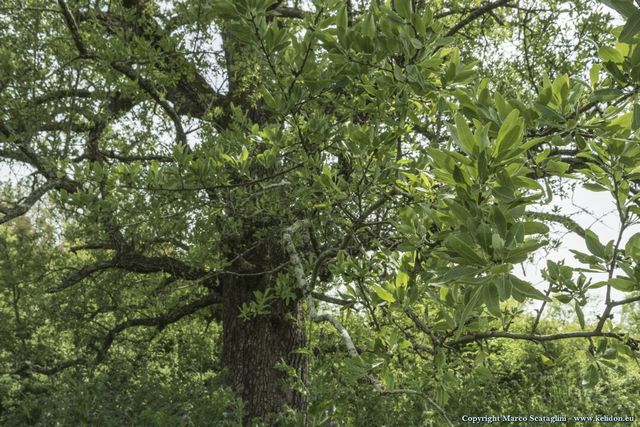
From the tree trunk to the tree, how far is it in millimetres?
22

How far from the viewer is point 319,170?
320cm

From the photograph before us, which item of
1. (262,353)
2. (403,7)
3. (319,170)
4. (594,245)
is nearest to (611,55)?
(594,245)

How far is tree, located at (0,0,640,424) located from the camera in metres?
1.54

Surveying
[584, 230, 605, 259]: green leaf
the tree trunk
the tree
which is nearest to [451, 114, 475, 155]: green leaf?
the tree

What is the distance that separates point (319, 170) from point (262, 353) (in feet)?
11.3

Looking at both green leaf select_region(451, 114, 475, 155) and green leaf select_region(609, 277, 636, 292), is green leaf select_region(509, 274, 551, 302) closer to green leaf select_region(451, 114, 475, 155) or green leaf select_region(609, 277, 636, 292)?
green leaf select_region(451, 114, 475, 155)

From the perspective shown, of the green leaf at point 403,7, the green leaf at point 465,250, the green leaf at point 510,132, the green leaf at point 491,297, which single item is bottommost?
the green leaf at point 491,297

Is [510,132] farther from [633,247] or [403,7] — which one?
[403,7]

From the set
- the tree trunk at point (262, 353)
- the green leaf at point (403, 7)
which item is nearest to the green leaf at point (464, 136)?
the green leaf at point (403, 7)

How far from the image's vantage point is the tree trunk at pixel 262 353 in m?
5.87

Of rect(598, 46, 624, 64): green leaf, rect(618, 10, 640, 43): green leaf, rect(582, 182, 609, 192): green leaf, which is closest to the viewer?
rect(618, 10, 640, 43): green leaf

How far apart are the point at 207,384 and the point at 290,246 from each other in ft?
9.88

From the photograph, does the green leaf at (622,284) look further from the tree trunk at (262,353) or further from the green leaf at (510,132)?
the tree trunk at (262,353)

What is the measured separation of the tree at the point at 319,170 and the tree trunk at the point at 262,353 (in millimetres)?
22
